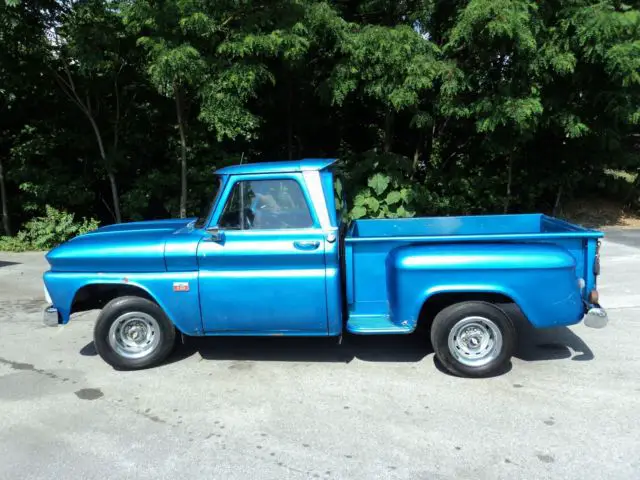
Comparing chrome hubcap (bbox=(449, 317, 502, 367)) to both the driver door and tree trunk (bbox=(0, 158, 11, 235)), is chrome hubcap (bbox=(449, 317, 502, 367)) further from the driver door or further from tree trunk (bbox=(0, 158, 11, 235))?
tree trunk (bbox=(0, 158, 11, 235))

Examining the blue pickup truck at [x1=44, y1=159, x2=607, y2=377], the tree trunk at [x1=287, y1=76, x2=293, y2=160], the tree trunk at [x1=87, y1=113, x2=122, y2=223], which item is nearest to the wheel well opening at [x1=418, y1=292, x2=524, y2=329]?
the blue pickup truck at [x1=44, y1=159, x2=607, y2=377]

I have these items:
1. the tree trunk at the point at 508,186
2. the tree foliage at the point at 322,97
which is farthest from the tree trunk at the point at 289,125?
the tree trunk at the point at 508,186

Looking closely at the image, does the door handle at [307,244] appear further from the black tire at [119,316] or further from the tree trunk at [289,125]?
the tree trunk at [289,125]

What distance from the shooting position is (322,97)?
10359 millimetres

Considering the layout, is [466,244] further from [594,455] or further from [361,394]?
[594,455]

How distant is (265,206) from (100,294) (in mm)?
1886

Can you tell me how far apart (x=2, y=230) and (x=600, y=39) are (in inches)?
548

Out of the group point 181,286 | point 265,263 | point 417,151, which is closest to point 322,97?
point 417,151

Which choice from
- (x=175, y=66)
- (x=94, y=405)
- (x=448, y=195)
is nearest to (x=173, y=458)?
(x=94, y=405)

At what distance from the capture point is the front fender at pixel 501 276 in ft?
14.2

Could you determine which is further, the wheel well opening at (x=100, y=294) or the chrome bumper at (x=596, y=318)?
the wheel well opening at (x=100, y=294)

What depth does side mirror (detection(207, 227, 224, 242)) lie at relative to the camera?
4676 mm

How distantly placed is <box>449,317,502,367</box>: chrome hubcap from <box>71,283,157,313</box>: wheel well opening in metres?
2.71

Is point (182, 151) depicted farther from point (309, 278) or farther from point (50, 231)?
point (309, 278)
